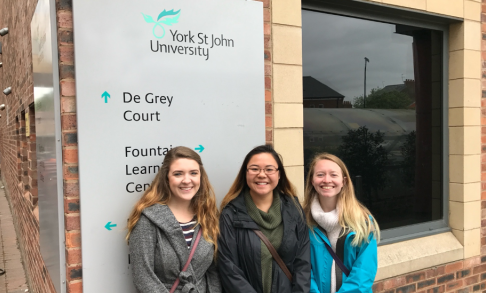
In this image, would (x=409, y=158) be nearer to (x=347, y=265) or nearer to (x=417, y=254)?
(x=417, y=254)

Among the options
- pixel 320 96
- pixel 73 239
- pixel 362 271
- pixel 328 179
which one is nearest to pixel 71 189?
pixel 73 239

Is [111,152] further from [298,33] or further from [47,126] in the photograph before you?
[298,33]

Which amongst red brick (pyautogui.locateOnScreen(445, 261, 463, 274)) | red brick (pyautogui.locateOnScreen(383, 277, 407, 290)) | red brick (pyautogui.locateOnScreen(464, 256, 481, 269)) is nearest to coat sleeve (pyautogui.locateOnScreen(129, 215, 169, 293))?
red brick (pyautogui.locateOnScreen(383, 277, 407, 290))

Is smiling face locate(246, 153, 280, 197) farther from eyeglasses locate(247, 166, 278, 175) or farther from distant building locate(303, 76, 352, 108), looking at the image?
distant building locate(303, 76, 352, 108)

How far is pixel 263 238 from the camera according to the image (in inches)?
88.1

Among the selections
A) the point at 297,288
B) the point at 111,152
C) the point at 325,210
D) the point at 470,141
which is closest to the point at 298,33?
the point at 325,210

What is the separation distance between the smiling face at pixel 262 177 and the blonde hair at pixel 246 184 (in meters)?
0.04

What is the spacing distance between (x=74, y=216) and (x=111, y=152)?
0.45m

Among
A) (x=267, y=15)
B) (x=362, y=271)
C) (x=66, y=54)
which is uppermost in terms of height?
(x=267, y=15)

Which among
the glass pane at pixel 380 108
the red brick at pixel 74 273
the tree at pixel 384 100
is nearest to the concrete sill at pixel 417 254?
the glass pane at pixel 380 108

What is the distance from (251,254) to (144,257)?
59 cm

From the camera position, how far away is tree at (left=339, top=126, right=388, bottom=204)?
3941mm

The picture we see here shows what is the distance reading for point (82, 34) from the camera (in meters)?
2.34

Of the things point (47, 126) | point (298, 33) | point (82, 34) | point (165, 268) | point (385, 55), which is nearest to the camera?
point (165, 268)
